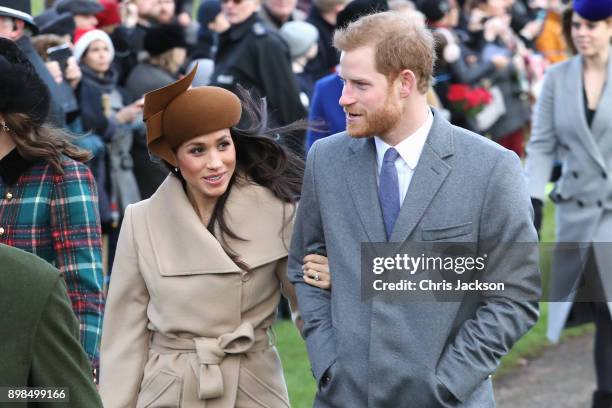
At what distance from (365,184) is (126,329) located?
1.15m

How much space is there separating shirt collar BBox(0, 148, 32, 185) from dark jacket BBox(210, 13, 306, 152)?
14.7 feet

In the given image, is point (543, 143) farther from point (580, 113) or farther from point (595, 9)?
point (595, 9)


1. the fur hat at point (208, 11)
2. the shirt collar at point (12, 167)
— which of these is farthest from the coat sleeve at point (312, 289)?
the fur hat at point (208, 11)

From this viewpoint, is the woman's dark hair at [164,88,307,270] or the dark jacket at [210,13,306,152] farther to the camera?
the dark jacket at [210,13,306,152]

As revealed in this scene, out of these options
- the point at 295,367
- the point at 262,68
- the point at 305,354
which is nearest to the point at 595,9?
the point at 262,68

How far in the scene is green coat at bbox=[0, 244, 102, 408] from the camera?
9.59 ft

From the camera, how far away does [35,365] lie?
3.00 metres

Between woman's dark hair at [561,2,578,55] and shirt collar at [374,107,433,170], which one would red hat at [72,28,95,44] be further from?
shirt collar at [374,107,433,170]

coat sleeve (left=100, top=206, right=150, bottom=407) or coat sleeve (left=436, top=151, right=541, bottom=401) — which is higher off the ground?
coat sleeve (left=436, top=151, right=541, bottom=401)

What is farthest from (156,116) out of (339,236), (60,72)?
(60,72)

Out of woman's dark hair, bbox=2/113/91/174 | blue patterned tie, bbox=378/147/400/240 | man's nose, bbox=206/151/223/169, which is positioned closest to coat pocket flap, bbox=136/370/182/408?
man's nose, bbox=206/151/223/169

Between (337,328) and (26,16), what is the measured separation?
12.2 feet

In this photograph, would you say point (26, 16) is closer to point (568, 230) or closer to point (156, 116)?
point (156, 116)

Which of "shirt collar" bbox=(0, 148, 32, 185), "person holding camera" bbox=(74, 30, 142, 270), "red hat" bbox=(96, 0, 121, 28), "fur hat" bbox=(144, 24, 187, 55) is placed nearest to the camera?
"shirt collar" bbox=(0, 148, 32, 185)
